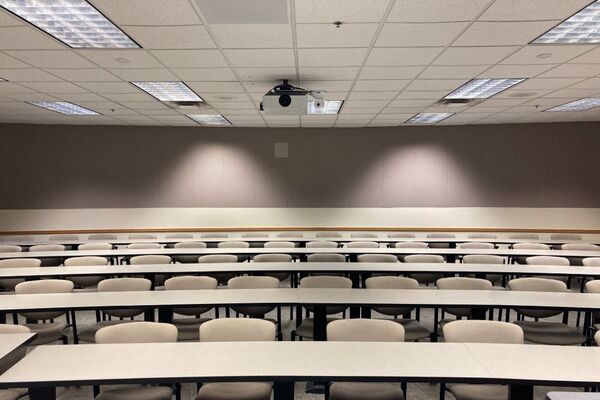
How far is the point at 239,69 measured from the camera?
4.43 meters

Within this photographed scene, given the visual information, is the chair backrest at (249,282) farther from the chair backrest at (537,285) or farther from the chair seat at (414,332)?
the chair backrest at (537,285)

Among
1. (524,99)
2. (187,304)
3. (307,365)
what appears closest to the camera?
(307,365)

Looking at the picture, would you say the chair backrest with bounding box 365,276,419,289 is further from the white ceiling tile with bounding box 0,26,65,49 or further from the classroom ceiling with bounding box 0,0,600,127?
the white ceiling tile with bounding box 0,26,65,49

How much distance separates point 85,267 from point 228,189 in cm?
449

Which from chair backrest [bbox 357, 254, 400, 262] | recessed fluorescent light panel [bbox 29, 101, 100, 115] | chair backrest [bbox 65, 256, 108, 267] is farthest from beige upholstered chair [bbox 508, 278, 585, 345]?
recessed fluorescent light panel [bbox 29, 101, 100, 115]

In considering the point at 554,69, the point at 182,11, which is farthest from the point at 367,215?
the point at 182,11

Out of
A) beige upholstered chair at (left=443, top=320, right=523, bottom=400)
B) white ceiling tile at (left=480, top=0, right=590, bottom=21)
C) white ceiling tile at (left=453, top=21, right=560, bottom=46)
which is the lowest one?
beige upholstered chair at (left=443, top=320, right=523, bottom=400)

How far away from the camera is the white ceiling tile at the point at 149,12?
2830 mm

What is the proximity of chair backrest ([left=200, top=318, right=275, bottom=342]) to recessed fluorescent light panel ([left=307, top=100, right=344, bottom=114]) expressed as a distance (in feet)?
13.6

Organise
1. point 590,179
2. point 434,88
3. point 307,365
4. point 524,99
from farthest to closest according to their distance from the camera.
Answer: point 590,179, point 524,99, point 434,88, point 307,365

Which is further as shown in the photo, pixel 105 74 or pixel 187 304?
pixel 105 74

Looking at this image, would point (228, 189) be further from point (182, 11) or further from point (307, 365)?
point (307, 365)

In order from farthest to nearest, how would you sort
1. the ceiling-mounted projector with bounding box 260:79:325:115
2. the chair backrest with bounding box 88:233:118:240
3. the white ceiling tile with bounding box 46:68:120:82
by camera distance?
the chair backrest with bounding box 88:233:118:240 → the ceiling-mounted projector with bounding box 260:79:325:115 → the white ceiling tile with bounding box 46:68:120:82

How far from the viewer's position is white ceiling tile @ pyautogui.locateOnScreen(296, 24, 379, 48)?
3248mm
